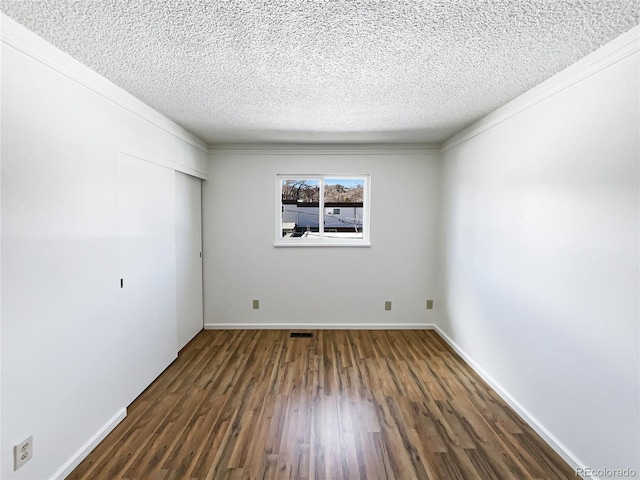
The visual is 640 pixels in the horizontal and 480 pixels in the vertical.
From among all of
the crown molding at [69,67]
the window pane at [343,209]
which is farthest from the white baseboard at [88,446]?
the window pane at [343,209]

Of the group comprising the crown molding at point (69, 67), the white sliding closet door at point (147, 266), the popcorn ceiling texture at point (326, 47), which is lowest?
the white sliding closet door at point (147, 266)

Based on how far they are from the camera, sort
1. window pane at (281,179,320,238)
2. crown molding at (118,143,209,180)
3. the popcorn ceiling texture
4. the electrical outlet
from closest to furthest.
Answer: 1. the popcorn ceiling texture
2. the electrical outlet
3. crown molding at (118,143,209,180)
4. window pane at (281,179,320,238)

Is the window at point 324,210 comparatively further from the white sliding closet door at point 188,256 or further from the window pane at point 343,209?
the white sliding closet door at point 188,256

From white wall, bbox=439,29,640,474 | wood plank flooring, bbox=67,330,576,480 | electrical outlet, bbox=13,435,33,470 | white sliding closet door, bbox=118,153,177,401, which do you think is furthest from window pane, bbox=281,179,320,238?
electrical outlet, bbox=13,435,33,470

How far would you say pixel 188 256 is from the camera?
3.43m

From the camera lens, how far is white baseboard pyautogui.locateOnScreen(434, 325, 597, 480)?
1789 millimetres

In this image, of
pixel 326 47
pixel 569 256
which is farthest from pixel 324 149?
pixel 569 256

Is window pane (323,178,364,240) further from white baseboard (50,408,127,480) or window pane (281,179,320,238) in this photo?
white baseboard (50,408,127,480)

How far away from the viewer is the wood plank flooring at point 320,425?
5.75 ft

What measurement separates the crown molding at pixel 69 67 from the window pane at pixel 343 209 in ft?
6.90

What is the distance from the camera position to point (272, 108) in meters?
2.56

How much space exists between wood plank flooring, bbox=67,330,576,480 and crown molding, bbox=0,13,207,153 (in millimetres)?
2245

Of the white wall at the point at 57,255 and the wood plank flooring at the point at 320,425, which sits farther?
the wood plank flooring at the point at 320,425

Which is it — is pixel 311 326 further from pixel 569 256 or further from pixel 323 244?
pixel 569 256
